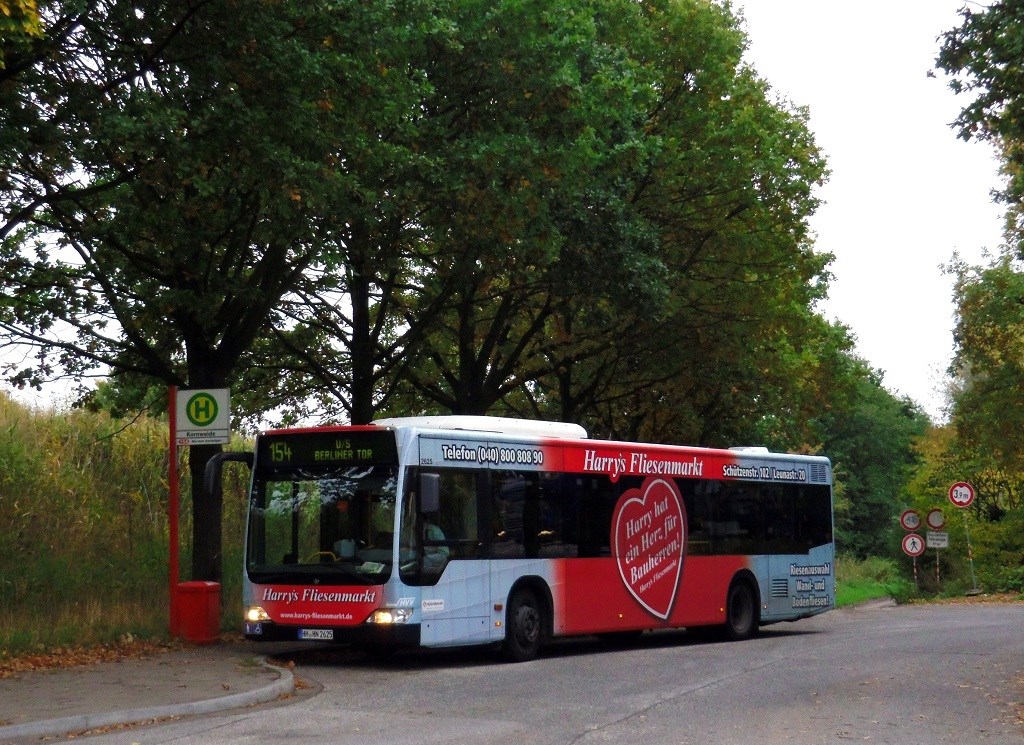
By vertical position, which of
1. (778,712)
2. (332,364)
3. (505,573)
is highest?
(332,364)

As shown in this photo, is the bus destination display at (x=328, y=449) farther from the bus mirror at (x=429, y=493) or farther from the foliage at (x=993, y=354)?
the foliage at (x=993, y=354)

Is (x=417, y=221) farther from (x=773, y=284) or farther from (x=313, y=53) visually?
(x=773, y=284)

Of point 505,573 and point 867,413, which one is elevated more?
point 867,413

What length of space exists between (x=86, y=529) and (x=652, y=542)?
8.90 meters

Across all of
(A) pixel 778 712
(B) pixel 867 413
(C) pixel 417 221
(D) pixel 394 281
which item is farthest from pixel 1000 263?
(B) pixel 867 413

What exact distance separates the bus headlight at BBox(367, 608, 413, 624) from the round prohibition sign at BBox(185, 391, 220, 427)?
3899 millimetres

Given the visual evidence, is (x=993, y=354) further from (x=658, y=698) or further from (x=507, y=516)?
(x=658, y=698)

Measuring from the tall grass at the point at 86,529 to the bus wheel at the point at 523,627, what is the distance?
456 centimetres

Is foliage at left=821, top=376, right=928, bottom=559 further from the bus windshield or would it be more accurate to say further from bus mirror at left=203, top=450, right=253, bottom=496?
bus mirror at left=203, top=450, right=253, bottom=496

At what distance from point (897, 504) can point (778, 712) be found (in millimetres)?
80249

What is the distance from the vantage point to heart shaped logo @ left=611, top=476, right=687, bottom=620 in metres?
19.3

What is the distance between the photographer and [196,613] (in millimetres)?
17703

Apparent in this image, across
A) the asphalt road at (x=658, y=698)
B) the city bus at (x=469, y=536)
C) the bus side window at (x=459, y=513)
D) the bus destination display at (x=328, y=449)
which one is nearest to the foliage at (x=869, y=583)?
the city bus at (x=469, y=536)

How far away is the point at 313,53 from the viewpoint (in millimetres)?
15555
